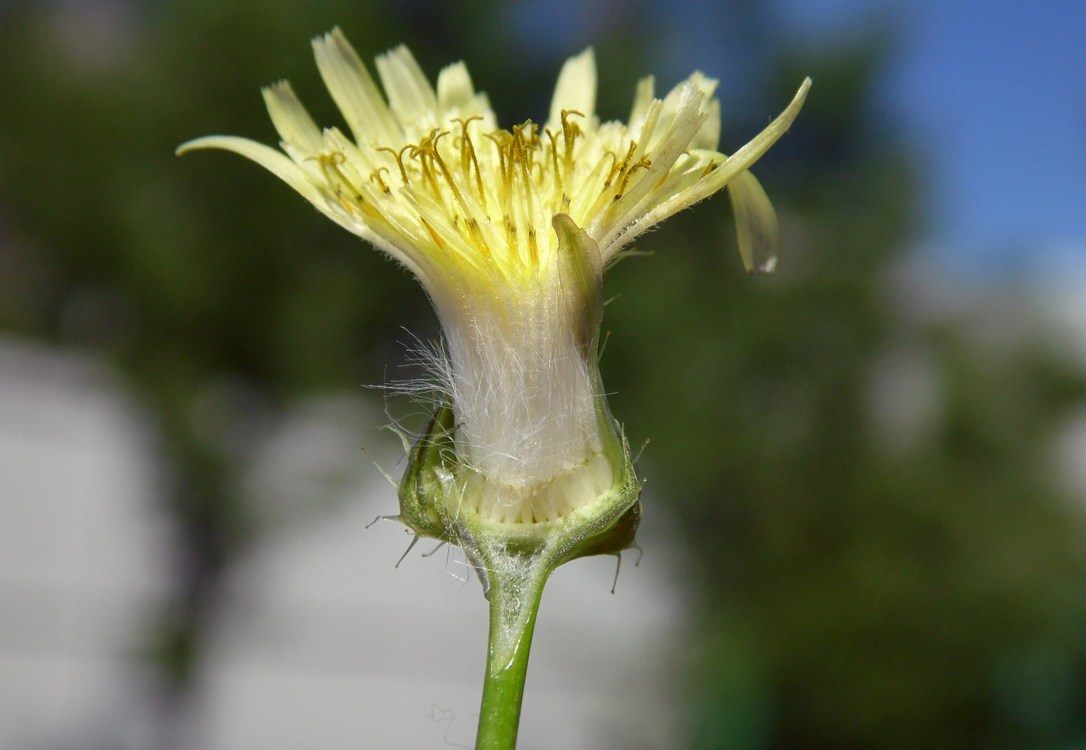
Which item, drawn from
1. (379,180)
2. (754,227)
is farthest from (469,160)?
(754,227)

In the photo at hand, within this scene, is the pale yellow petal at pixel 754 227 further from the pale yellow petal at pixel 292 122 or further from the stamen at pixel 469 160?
the pale yellow petal at pixel 292 122

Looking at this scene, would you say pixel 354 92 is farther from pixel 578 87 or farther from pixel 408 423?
pixel 408 423

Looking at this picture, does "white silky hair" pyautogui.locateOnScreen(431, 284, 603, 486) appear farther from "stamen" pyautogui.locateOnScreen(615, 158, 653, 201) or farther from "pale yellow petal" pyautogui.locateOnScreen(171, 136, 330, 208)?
"pale yellow petal" pyautogui.locateOnScreen(171, 136, 330, 208)

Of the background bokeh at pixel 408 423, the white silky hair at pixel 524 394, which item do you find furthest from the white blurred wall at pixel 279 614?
the white silky hair at pixel 524 394

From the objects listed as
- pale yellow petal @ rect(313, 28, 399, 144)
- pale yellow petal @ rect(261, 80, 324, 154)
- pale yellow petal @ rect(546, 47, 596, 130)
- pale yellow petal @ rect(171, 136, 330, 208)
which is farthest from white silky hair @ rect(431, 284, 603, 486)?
pale yellow petal @ rect(546, 47, 596, 130)

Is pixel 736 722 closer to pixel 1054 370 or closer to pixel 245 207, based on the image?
pixel 245 207

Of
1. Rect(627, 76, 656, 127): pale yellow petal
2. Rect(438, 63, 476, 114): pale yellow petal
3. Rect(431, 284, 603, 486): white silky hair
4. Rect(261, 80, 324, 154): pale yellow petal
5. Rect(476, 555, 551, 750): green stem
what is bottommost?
Rect(476, 555, 551, 750): green stem
